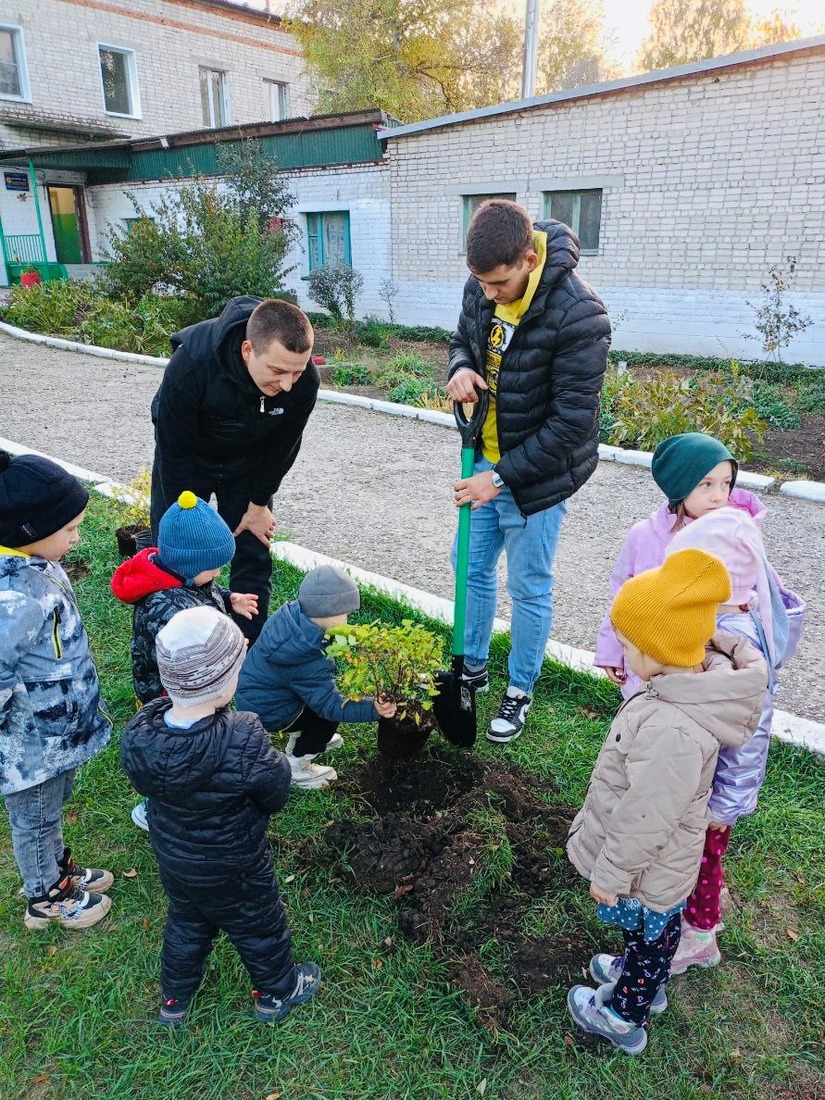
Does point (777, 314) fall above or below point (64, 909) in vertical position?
above

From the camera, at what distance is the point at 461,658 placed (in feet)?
10.7

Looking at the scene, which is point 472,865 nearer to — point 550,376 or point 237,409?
point 550,376

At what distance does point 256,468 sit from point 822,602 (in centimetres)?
340

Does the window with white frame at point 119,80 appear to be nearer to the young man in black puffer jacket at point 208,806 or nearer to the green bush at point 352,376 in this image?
the green bush at point 352,376

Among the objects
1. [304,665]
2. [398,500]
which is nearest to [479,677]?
[304,665]

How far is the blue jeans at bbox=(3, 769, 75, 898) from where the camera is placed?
2334 millimetres

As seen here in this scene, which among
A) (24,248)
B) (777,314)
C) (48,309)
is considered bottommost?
(48,309)

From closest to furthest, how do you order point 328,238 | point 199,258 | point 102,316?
point 199,258 → point 102,316 → point 328,238

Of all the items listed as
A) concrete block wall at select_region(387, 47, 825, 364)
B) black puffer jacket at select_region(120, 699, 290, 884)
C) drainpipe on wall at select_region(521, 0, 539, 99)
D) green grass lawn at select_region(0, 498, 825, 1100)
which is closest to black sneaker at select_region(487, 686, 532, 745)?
green grass lawn at select_region(0, 498, 825, 1100)

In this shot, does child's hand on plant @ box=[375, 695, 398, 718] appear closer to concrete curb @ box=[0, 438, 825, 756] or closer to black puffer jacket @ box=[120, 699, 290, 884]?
black puffer jacket @ box=[120, 699, 290, 884]

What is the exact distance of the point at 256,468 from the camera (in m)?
3.61

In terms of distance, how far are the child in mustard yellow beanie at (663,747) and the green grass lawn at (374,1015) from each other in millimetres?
268

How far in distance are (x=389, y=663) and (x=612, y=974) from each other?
1.18 metres

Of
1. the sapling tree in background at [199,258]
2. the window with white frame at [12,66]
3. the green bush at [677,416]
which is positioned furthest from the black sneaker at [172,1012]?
the window with white frame at [12,66]
